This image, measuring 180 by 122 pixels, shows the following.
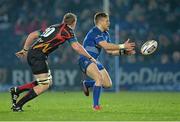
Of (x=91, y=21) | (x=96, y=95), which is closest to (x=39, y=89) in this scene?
(x=96, y=95)

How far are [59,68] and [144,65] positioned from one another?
327cm

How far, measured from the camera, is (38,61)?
16391 mm

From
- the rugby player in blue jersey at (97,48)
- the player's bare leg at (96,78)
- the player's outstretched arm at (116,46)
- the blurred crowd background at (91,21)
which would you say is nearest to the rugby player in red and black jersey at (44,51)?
the player's outstretched arm at (116,46)

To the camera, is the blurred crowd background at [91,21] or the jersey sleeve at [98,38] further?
the blurred crowd background at [91,21]

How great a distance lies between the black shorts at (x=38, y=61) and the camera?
16.4 metres

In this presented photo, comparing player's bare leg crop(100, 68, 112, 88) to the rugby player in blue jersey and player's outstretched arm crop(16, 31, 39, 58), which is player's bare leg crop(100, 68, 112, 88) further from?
player's outstretched arm crop(16, 31, 39, 58)

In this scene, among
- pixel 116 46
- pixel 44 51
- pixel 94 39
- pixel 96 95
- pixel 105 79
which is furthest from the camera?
pixel 105 79

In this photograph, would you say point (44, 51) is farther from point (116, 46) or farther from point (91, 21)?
point (91, 21)

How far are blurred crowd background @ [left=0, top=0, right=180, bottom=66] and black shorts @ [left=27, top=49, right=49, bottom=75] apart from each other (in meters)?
12.4

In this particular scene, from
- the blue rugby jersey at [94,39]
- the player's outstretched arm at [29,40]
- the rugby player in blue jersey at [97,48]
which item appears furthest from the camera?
the blue rugby jersey at [94,39]

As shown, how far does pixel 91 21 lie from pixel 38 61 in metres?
14.6

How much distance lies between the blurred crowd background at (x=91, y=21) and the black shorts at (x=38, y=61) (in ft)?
40.5

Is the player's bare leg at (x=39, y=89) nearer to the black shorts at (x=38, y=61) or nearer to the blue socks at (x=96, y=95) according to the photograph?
the black shorts at (x=38, y=61)

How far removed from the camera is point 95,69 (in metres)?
17.5
